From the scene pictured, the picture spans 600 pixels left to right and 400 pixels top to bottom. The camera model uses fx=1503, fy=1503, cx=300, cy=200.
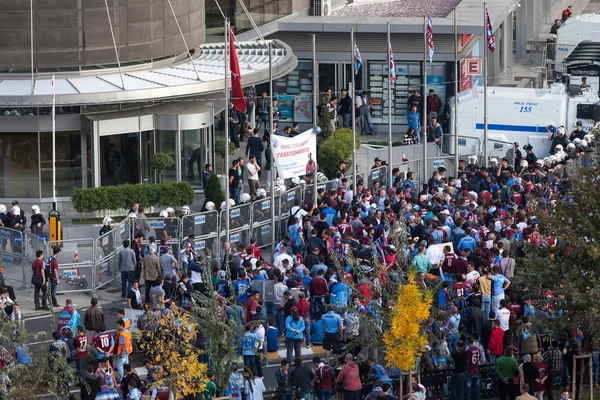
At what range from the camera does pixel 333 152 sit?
40344 mm

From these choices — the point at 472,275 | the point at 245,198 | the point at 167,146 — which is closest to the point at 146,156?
the point at 167,146

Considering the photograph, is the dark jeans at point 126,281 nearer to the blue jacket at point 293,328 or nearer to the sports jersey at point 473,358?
the blue jacket at point 293,328

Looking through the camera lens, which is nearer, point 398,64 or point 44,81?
point 44,81

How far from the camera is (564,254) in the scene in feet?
81.7

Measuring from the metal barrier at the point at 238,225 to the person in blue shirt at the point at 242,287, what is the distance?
199 inches

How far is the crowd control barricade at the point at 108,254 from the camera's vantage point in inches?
1276

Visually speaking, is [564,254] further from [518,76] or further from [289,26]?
[518,76]

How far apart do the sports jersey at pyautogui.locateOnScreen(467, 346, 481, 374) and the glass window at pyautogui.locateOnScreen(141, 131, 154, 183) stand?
17.2 m

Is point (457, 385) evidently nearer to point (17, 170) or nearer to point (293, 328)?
point (293, 328)

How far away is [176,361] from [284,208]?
44.7ft

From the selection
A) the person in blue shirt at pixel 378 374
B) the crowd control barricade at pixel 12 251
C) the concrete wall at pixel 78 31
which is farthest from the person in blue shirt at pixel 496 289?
the concrete wall at pixel 78 31

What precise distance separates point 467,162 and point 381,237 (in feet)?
36.1

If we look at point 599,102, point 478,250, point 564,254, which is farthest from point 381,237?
point 599,102

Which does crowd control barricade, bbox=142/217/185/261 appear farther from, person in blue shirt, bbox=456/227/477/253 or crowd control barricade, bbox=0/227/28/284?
person in blue shirt, bbox=456/227/477/253
